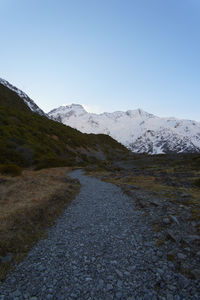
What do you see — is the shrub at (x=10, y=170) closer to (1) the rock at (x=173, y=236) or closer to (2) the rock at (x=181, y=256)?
(1) the rock at (x=173, y=236)

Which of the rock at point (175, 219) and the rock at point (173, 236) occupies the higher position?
the rock at point (175, 219)

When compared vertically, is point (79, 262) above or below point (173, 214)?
below

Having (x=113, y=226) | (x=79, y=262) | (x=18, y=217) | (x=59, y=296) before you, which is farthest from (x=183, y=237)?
(x=18, y=217)

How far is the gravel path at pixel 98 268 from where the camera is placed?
15.9 ft

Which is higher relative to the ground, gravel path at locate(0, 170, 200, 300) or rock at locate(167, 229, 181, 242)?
rock at locate(167, 229, 181, 242)

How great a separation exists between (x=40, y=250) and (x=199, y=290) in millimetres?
5850

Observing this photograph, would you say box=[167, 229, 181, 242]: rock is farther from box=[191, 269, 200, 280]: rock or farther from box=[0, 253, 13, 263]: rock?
box=[0, 253, 13, 263]: rock

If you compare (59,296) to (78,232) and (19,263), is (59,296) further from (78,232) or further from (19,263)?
(78,232)

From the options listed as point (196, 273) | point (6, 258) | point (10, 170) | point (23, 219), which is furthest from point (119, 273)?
point (10, 170)

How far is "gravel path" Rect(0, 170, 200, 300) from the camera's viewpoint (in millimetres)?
4848

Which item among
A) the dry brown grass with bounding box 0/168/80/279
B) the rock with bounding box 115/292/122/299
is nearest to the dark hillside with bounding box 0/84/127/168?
the dry brown grass with bounding box 0/168/80/279

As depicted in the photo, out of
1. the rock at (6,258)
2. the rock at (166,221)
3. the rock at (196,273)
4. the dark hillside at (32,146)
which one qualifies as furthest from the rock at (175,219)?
the dark hillside at (32,146)

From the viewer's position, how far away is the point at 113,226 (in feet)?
31.3

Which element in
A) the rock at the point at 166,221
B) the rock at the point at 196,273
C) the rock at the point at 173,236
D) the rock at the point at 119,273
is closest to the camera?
the rock at the point at 196,273
